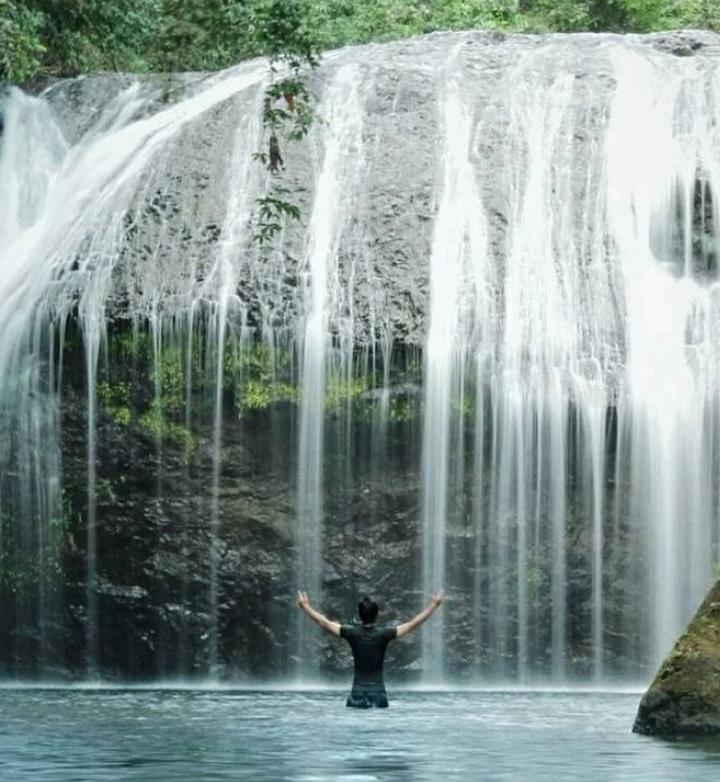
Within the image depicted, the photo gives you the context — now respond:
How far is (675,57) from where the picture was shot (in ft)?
97.2

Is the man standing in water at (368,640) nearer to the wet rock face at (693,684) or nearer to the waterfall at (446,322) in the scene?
the wet rock face at (693,684)

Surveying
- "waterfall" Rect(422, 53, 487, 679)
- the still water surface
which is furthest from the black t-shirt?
"waterfall" Rect(422, 53, 487, 679)

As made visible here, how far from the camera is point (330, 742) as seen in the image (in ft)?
45.7

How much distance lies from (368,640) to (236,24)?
16.5 feet

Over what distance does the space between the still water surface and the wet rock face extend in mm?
263

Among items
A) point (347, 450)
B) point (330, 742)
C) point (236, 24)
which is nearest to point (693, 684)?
point (330, 742)

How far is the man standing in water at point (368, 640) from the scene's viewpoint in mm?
16406

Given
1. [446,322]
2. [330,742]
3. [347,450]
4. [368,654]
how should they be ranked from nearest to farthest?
[330,742] → [368,654] → [347,450] → [446,322]

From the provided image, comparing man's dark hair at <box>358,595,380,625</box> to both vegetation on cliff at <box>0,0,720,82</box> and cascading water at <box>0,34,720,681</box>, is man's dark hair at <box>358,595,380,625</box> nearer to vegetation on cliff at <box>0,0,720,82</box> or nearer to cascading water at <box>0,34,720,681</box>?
vegetation on cliff at <box>0,0,720,82</box>

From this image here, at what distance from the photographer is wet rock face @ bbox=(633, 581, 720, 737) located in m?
13.7

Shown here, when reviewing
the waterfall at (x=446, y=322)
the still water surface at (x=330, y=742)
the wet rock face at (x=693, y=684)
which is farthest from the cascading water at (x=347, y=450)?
the wet rock face at (x=693, y=684)

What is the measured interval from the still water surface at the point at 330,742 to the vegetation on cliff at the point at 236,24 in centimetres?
518

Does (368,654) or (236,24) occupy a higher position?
(236,24)

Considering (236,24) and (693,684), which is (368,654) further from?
(236,24)
